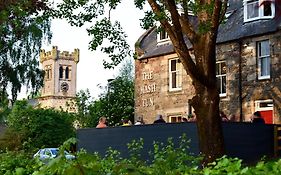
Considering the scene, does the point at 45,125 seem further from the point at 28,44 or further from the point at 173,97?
the point at 173,97

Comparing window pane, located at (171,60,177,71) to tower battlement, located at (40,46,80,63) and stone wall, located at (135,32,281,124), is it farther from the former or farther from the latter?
tower battlement, located at (40,46,80,63)

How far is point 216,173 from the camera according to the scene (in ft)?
11.3

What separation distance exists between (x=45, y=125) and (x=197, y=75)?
34980 millimetres

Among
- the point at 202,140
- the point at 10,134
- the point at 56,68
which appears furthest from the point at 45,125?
the point at 56,68

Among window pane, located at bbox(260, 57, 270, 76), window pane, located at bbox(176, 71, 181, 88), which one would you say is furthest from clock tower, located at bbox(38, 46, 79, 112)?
window pane, located at bbox(260, 57, 270, 76)

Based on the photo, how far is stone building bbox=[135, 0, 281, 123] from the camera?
94.6 feet

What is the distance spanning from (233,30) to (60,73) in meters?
105

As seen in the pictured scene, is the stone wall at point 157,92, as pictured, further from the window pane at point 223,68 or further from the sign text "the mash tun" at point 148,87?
the window pane at point 223,68

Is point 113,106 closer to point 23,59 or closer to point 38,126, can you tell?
point 38,126

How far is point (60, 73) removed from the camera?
134 metres

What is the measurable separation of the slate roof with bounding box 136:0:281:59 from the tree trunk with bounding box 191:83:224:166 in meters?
11.4

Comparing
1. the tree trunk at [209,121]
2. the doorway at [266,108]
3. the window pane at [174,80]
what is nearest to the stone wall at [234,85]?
the doorway at [266,108]

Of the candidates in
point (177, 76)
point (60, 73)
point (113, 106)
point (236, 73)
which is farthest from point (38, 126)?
point (60, 73)

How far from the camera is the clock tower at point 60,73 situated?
422 ft
